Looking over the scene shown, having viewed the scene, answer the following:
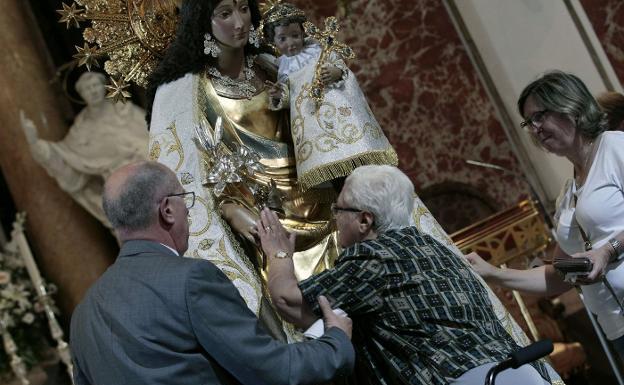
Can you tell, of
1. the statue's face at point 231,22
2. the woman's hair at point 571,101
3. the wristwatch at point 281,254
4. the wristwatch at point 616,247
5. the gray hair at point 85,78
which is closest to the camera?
the wristwatch at point 281,254

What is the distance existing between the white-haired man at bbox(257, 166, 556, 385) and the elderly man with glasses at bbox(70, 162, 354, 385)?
8.5 inches

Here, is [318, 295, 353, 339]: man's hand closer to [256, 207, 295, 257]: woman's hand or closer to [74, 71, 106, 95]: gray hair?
[256, 207, 295, 257]: woman's hand

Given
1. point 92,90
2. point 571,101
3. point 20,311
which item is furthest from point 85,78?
point 571,101

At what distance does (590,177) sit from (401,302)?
3.19 ft

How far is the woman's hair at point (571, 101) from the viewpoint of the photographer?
3.43m

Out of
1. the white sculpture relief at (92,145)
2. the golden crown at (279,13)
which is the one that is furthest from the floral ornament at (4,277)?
the golden crown at (279,13)

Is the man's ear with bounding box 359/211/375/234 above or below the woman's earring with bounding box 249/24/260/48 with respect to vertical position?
below

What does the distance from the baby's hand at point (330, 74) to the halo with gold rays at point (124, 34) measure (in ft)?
2.42

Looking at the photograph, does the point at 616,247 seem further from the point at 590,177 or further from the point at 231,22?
the point at 231,22

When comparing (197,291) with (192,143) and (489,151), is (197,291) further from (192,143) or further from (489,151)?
(489,151)

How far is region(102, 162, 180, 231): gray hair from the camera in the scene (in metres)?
2.68

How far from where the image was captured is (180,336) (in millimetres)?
2537

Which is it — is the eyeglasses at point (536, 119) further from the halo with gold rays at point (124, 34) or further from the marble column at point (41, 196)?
the marble column at point (41, 196)

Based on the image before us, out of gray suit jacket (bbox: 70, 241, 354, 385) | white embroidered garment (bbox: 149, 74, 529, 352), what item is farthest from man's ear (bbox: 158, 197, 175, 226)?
white embroidered garment (bbox: 149, 74, 529, 352)
